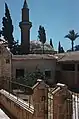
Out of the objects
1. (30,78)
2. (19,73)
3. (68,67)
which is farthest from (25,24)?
(30,78)

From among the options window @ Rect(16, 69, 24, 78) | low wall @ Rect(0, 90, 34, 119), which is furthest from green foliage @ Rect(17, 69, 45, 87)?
low wall @ Rect(0, 90, 34, 119)

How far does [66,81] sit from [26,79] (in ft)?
18.4

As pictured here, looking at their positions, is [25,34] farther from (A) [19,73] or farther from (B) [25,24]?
(A) [19,73]

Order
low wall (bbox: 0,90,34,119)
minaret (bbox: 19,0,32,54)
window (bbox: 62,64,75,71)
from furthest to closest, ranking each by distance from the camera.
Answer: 1. minaret (bbox: 19,0,32,54)
2. window (bbox: 62,64,75,71)
3. low wall (bbox: 0,90,34,119)

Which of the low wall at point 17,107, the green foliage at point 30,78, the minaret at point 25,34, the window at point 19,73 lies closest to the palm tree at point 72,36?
the minaret at point 25,34

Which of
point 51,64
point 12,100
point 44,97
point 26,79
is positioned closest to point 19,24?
point 51,64

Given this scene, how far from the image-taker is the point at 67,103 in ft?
20.1

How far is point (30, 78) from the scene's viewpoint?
26875mm

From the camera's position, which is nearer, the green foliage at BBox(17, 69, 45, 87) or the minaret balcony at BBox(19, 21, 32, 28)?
the green foliage at BBox(17, 69, 45, 87)

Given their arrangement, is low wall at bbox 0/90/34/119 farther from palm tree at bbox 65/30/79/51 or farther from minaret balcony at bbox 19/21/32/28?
palm tree at bbox 65/30/79/51

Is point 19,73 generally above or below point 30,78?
above

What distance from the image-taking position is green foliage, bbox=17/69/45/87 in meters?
26.4

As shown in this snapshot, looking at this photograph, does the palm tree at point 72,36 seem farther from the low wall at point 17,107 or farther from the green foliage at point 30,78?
the low wall at point 17,107

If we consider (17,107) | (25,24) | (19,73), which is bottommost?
(17,107)
